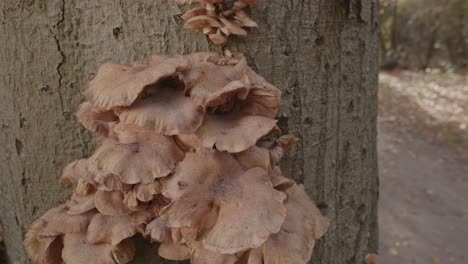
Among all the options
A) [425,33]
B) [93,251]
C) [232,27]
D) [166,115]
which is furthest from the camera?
[425,33]

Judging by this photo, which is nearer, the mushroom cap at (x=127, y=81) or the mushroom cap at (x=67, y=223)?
the mushroom cap at (x=127, y=81)

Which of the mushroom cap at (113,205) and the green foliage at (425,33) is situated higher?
the mushroom cap at (113,205)

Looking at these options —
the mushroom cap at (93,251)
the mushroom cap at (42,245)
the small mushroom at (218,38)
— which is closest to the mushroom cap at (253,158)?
the small mushroom at (218,38)

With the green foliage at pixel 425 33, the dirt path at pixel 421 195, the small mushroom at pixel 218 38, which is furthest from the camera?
the green foliage at pixel 425 33

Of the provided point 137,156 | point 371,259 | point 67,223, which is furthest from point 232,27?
point 371,259

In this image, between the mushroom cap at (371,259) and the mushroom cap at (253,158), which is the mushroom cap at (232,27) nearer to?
the mushroom cap at (253,158)

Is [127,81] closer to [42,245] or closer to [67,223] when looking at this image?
[67,223]
